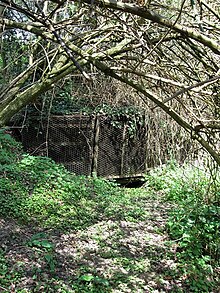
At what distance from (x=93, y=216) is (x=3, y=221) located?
1403mm

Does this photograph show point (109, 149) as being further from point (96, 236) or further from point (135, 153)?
point (96, 236)

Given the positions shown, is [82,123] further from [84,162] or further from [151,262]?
[151,262]

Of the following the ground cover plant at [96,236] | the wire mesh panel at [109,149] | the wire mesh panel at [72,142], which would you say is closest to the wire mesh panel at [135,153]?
the wire mesh panel at [109,149]

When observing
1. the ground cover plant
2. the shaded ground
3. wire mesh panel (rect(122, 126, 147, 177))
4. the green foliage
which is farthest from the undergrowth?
wire mesh panel (rect(122, 126, 147, 177))

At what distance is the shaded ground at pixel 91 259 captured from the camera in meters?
3.68

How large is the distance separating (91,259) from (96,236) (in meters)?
0.62

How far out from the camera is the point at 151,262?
4.41 m

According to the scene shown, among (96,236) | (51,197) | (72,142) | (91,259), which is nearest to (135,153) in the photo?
(72,142)

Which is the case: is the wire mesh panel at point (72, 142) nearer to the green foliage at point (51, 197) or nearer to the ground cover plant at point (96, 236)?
the green foliage at point (51, 197)

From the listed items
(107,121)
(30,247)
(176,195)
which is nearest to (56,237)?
(30,247)

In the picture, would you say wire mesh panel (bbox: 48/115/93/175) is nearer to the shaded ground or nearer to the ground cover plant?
the ground cover plant

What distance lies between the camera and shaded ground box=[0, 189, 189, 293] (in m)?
3.68

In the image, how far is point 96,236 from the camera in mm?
4883

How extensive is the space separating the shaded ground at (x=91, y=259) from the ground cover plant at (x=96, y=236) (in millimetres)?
10
